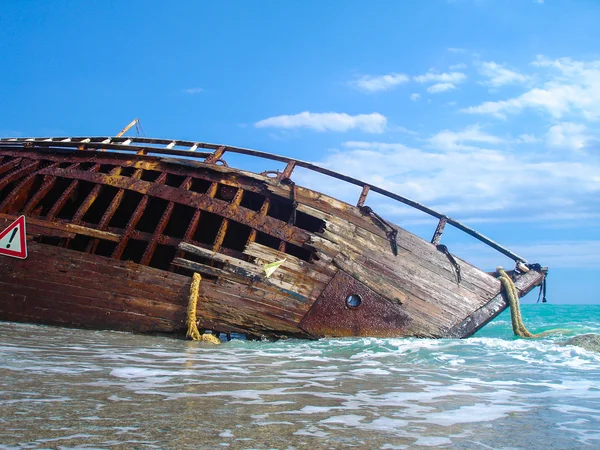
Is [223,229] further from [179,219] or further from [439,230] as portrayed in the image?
[439,230]

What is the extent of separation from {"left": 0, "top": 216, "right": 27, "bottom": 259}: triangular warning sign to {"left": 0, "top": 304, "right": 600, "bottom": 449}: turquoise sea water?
1414 millimetres

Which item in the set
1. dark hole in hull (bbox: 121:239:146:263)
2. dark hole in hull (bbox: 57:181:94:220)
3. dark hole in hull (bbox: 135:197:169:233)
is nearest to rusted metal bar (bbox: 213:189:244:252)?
dark hole in hull (bbox: 135:197:169:233)

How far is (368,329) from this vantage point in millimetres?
7922

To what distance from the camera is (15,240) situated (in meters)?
7.90

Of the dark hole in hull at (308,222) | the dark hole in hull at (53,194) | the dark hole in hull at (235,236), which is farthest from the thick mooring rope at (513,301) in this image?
the dark hole in hull at (53,194)

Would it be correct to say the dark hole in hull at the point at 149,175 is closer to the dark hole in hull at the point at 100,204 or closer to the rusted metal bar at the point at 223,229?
the dark hole in hull at the point at 100,204

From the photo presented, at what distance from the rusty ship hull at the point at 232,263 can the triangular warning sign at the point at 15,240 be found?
144mm

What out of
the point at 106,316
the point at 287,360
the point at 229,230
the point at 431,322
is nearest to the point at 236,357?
the point at 287,360

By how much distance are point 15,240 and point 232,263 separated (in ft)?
12.7

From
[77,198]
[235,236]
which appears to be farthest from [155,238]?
[77,198]

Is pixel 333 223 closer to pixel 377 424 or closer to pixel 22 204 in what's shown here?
pixel 377 424

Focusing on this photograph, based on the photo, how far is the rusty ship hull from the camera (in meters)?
7.46

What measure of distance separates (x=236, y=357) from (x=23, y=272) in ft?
14.3

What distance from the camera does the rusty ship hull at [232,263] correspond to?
24.5ft
